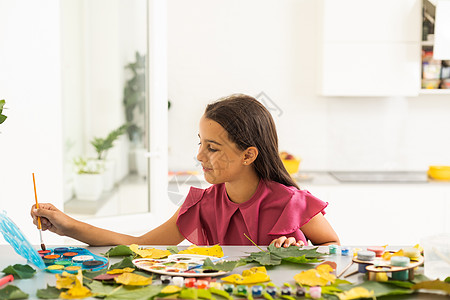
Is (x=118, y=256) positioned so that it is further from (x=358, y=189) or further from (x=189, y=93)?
(x=189, y=93)

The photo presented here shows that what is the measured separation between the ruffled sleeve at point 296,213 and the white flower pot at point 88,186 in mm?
1783

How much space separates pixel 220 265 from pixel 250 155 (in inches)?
21.5

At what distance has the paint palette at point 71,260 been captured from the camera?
1.26m

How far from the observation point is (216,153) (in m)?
1.68

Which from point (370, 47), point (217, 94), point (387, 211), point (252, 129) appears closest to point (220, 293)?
point (252, 129)

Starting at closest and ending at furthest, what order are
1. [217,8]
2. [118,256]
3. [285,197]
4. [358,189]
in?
[118,256], [285,197], [358,189], [217,8]

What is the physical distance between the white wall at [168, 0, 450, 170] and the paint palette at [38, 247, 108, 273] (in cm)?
268

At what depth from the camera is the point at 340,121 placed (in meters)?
4.08

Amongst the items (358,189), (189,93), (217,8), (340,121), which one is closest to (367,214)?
(358,189)

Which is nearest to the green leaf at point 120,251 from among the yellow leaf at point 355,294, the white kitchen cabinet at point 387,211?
the yellow leaf at point 355,294

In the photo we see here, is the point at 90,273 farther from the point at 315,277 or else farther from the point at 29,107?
the point at 29,107

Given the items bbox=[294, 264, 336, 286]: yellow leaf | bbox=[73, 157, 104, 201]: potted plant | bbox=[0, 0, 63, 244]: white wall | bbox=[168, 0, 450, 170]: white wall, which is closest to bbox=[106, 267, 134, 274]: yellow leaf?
bbox=[294, 264, 336, 286]: yellow leaf

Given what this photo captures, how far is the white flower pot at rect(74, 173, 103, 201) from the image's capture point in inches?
127

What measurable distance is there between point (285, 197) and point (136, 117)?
1.79 metres
